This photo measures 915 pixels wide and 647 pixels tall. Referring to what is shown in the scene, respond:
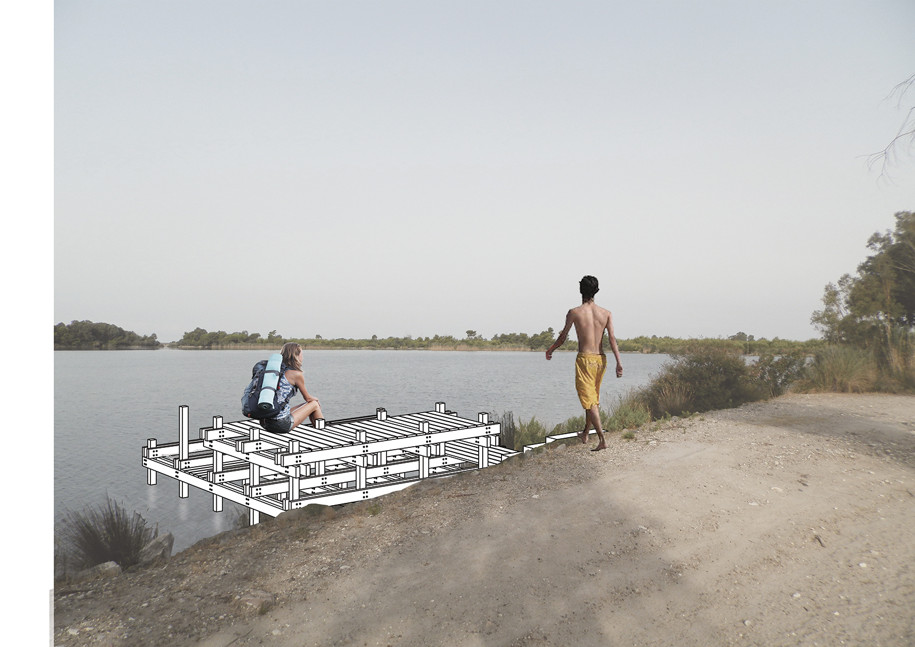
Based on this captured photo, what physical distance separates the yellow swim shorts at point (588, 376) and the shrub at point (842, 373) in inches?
361

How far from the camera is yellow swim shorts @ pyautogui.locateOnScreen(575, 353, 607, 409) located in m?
7.98

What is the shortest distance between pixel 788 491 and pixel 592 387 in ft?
8.39

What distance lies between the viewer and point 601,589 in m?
4.47

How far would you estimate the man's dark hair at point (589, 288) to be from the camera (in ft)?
26.4

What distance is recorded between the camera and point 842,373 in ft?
46.6

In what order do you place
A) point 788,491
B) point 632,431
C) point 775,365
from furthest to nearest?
point 775,365
point 632,431
point 788,491

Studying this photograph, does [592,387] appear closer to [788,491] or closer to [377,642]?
[788,491]

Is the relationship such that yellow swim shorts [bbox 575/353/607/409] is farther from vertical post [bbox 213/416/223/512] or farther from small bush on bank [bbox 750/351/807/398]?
small bush on bank [bbox 750/351/807/398]

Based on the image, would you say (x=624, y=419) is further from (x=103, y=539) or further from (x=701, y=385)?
(x=103, y=539)

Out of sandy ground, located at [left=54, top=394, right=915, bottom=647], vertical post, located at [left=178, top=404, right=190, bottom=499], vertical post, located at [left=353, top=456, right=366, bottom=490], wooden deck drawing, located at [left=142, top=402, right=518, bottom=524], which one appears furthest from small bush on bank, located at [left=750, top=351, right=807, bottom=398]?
vertical post, located at [left=178, top=404, right=190, bottom=499]

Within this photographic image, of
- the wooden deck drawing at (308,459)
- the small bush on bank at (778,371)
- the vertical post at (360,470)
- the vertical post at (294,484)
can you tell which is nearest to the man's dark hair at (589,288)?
the wooden deck drawing at (308,459)

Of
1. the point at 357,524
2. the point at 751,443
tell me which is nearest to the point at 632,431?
the point at 751,443

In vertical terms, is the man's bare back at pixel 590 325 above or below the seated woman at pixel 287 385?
above

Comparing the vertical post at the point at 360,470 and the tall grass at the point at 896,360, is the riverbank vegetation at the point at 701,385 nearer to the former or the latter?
the tall grass at the point at 896,360
